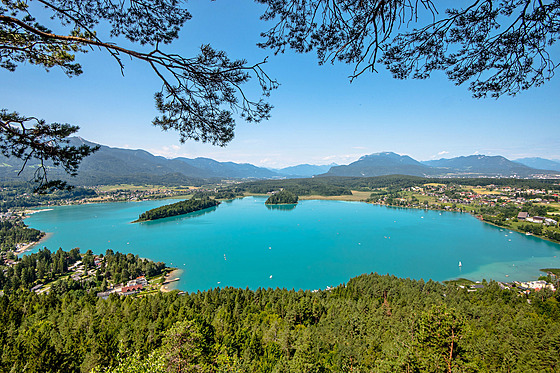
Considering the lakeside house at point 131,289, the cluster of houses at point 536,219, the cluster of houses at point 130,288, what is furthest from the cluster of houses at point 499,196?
the lakeside house at point 131,289

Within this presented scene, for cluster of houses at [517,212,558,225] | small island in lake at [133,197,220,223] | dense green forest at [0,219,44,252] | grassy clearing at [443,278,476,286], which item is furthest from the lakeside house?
cluster of houses at [517,212,558,225]

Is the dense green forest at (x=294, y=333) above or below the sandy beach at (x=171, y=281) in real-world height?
above

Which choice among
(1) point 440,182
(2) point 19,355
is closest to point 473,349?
(2) point 19,355

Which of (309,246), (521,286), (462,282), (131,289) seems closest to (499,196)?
(521,286)

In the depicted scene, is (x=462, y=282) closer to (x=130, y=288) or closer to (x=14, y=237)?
(x=130, y=288)

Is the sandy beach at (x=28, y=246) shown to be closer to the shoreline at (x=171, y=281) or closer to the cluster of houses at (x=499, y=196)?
the shoreline at (x=171, y=281)

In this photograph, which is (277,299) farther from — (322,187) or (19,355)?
(322,187)
